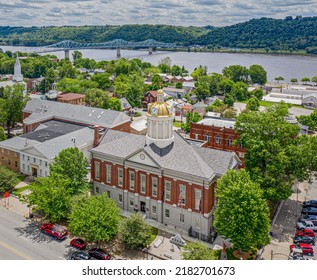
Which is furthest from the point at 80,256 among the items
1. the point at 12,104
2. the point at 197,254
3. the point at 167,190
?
the point at 12,104

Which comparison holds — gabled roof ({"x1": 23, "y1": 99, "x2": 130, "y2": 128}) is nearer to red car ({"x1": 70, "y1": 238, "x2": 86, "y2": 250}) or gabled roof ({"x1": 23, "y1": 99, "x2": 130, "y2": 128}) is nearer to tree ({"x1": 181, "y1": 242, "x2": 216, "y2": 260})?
red car ({"x1": 70, "y1": 238, "x2": 86, "y2": 250})

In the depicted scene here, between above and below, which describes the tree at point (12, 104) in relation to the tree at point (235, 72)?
below

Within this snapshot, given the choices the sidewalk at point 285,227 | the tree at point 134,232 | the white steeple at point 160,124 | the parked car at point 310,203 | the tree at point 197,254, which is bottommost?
the sidewalk at point 285,227

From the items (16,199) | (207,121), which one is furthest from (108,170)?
(207,121)

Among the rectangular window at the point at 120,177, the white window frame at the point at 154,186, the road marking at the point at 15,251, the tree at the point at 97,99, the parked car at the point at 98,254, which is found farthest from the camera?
the tree at the point at 97,99

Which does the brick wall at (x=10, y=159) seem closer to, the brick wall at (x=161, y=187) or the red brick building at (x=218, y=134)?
the brick wall at (x=161, y=187)

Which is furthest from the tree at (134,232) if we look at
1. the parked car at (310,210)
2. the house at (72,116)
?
the house at (72,116)

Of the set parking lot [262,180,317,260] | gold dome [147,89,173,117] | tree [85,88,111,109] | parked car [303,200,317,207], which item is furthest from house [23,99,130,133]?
parked car [303,200,317,207]

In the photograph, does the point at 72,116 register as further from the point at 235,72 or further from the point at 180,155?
the point at 235,72
